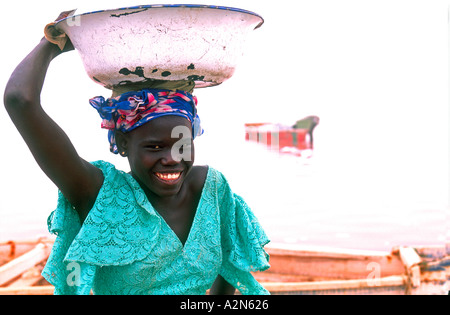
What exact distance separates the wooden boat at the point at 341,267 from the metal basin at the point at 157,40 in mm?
3053

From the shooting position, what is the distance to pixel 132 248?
1.84 metres

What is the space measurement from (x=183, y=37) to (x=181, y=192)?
25.5 inches

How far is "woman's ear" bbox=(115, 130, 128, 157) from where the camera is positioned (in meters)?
1.90

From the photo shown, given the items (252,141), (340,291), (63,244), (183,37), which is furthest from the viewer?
(252,141)

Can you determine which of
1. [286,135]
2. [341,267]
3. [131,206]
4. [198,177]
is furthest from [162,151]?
[286,135]

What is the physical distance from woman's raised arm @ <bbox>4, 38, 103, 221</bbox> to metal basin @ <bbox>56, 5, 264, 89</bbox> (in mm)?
146

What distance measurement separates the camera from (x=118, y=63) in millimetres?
1690

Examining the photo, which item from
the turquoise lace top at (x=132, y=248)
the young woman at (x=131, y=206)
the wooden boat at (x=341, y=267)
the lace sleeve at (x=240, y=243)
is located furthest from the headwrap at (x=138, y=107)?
the wooden boat at (x=341, y=267)

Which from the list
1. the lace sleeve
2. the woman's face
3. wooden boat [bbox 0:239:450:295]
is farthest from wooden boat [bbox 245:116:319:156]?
the woman's face

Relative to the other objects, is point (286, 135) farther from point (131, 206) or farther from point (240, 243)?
point (131, 206)

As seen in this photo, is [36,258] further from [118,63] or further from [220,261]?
[118,63]
